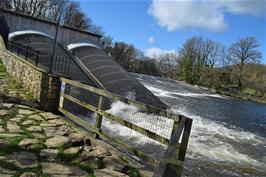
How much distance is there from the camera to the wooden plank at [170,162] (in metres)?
1.56

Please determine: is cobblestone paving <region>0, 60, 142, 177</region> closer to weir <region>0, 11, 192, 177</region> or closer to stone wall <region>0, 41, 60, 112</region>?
weir <region>0, 11, 192, 177</region>

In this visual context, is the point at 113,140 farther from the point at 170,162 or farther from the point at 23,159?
the point at 170,162

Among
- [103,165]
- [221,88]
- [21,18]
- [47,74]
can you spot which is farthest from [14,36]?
[221,88]

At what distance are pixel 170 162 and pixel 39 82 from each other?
491cm

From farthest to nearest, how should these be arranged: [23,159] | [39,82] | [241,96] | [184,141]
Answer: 1. [241,96]
2. [39,82]
3. [23,159]
4. [184,141]

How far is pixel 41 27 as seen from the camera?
15.1 metres

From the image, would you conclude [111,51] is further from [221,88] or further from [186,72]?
[221,88]

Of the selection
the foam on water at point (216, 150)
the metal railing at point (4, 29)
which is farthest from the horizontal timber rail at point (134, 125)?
the metal railing at point (4, 29)

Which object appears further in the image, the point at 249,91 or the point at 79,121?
the point at 249,91

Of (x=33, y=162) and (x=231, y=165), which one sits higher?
(x=33, y=162)

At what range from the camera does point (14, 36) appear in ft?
41.2

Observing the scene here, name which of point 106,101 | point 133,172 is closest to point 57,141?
point 133,172

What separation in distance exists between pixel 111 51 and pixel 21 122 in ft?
144

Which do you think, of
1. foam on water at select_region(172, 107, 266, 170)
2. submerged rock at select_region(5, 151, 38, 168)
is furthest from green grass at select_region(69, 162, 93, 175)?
foam on water at select_region(172, 107, 266, 170)
